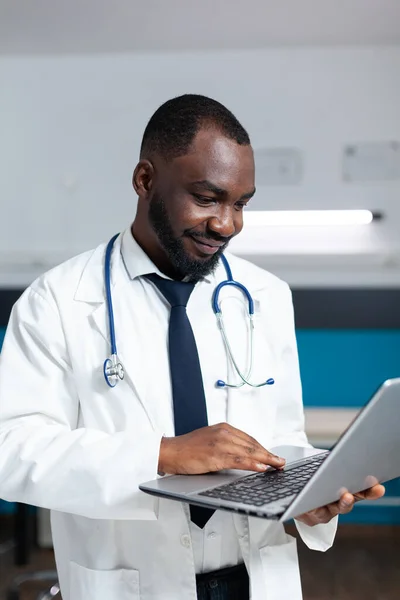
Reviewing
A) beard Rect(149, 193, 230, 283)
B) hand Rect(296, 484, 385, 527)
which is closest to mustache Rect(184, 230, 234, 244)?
beard Rect(149, 193, 230, 283)

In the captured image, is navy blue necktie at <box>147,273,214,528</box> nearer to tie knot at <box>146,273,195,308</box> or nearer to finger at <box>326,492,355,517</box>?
tie knot at <box>146,273,195,308</box>

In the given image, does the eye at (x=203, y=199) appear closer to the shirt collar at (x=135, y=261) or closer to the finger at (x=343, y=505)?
the shirt collar at (x=135, y=261)

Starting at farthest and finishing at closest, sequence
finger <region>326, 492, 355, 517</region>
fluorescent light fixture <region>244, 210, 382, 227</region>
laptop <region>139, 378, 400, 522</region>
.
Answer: fluorescent light fixture <region>244, 210, 382, 227</region>, finger <region>326, 492, 355, 517</region>, laptop <region>139, 378, 400, 522</region>

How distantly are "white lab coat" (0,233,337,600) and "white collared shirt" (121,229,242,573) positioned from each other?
2 cm

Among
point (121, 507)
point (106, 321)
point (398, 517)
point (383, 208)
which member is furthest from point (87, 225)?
point (121, 507)

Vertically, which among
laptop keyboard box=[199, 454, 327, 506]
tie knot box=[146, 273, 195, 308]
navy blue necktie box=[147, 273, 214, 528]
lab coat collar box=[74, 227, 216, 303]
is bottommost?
laptop keyboard box=[199, 454, 327, 506]

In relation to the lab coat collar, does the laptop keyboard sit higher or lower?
lower

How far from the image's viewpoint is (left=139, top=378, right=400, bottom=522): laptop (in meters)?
0.81

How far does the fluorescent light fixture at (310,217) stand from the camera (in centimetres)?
345

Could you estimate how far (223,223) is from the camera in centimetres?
114

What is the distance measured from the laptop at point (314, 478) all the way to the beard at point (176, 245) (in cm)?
36

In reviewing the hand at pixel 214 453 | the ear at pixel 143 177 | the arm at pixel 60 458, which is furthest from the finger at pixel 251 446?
the ear at pixel 143 177

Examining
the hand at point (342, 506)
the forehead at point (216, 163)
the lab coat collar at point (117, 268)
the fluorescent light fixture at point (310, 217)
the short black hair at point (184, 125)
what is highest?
the fluorescent light fixture at point (310, 217)

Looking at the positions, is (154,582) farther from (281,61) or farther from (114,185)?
(281,61)
